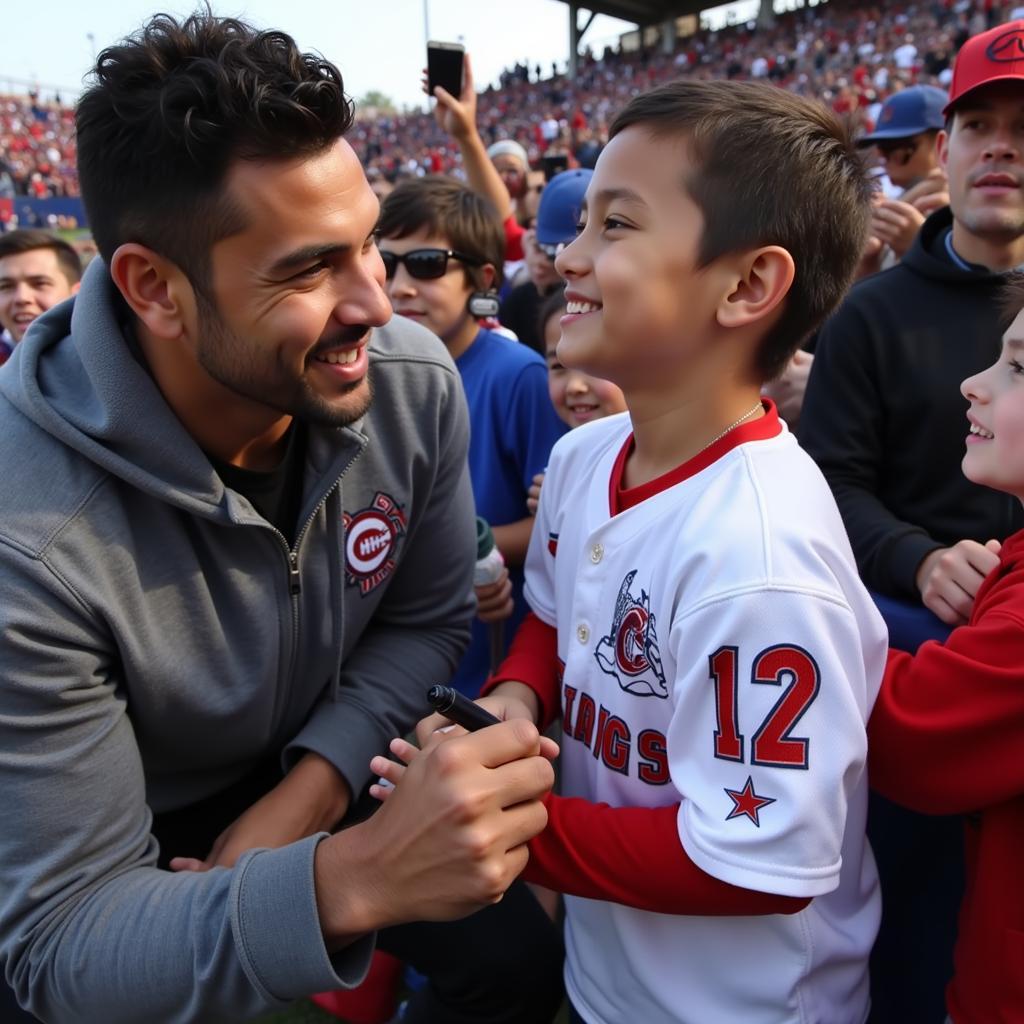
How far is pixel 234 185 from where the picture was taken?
4.45 feet

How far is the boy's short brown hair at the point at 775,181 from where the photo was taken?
4.20 feet

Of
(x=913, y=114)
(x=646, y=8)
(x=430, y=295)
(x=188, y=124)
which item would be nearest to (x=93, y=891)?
(x=188, y=124)

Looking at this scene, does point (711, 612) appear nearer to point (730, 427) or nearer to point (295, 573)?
point (730, 427)

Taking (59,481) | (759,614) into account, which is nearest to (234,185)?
(59,481)

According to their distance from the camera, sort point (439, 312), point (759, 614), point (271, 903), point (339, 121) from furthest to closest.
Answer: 1. point (439, 312)
2. point (339, 121)
3. point (271, 903)
4. point (759, 614)

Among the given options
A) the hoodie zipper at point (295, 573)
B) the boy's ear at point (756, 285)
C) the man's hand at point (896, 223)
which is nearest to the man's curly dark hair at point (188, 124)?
the hoodie zipper at point (295, 573)

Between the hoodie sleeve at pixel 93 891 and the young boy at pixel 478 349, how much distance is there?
131 cm

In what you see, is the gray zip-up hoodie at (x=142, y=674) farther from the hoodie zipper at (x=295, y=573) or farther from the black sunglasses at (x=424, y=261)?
the black sunglasses at (x=424, y=261)

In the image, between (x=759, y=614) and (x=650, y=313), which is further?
(x=650, y=313)

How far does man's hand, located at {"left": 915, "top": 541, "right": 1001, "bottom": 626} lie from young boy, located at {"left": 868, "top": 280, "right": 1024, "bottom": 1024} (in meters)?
0.13

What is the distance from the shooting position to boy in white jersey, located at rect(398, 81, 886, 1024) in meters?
1.05

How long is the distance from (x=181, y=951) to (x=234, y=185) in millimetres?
1170

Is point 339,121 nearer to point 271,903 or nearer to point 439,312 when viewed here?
point 271,903

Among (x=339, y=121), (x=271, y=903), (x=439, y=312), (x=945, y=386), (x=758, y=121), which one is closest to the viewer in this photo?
(x=271, y=903)
